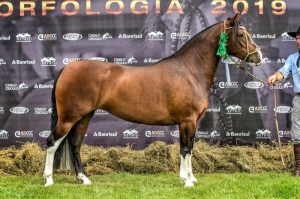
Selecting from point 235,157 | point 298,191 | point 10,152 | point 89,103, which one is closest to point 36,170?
point 10,152

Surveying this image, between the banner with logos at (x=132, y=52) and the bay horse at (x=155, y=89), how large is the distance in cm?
213

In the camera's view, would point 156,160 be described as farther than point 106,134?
No

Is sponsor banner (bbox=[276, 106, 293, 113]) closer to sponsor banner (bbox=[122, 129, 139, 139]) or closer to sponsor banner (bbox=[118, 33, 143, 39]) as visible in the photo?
sponsor banner (bbox=[122, 129, 139, 139])

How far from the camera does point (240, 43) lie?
Result: 6.94m

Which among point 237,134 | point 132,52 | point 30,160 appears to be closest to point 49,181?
point 30,160

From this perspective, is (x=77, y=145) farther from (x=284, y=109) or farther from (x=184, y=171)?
(x=284, y=109)

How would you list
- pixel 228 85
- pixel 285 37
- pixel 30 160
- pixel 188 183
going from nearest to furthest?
pixel 188 183
pixel 30 160
pixel 285 37
pixel 228 85

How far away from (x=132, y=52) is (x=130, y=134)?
169 cm

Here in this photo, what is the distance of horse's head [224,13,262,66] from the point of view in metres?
6.89

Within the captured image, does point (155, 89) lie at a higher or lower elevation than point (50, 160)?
higher

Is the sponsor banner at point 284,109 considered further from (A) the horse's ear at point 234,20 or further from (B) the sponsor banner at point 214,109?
(A) the horse's ear at point 234,20

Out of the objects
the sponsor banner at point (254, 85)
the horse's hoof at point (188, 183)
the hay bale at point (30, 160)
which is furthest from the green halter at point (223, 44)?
the hay bale at point (30, 160)

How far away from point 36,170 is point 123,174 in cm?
160

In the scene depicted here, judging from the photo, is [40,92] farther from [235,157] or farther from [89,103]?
[235,157]
